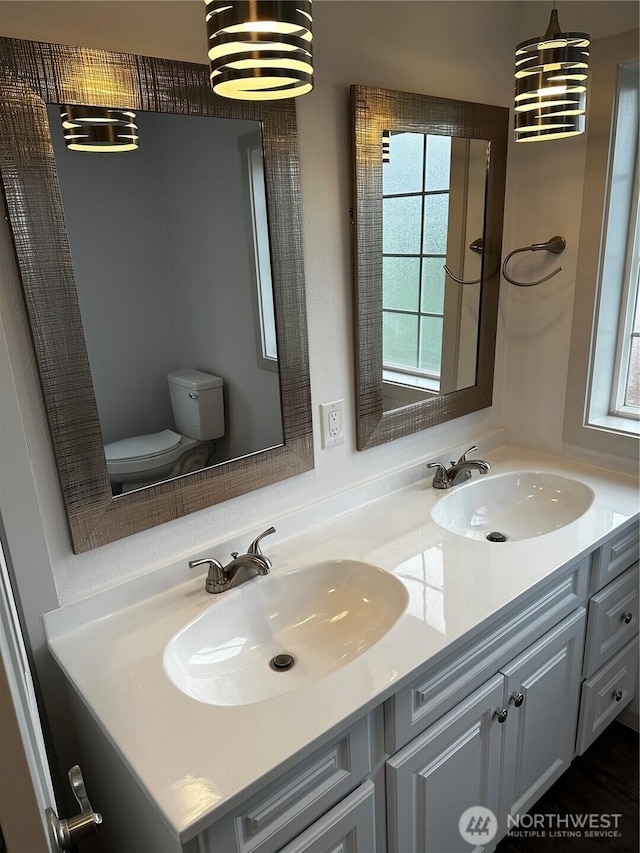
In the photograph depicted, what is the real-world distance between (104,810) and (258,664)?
0.44m

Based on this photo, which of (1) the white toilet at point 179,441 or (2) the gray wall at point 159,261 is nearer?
(2) the gray wall at point 159,261

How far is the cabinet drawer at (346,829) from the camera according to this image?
1043 millimetres

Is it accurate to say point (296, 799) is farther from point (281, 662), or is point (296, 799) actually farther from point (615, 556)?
point (615, 556)

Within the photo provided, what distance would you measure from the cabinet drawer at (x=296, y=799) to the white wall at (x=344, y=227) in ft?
1.83

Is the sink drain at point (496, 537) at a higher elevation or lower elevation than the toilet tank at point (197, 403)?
lower

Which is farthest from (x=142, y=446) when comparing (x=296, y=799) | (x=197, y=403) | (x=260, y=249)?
(x=296, y=799)

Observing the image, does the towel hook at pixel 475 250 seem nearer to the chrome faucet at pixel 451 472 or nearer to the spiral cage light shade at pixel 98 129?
the chrome faucet at pixel 451 472

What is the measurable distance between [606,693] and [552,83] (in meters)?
1.69

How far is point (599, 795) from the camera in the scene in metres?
1.80

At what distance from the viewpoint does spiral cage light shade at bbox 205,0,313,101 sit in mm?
818

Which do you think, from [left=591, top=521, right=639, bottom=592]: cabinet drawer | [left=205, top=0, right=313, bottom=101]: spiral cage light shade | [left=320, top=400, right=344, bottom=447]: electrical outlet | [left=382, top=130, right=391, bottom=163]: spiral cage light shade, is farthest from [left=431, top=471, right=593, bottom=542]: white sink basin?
[left=205, top=0, right=313, bottom=101]: spiral cage light shade

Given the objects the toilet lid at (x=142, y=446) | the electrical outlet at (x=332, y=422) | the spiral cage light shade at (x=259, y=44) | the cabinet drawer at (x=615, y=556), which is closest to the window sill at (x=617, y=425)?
the cabinet drawer at (x=615, y=556)

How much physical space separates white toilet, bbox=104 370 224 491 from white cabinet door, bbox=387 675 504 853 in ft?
2.46

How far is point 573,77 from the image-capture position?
4.28ft
